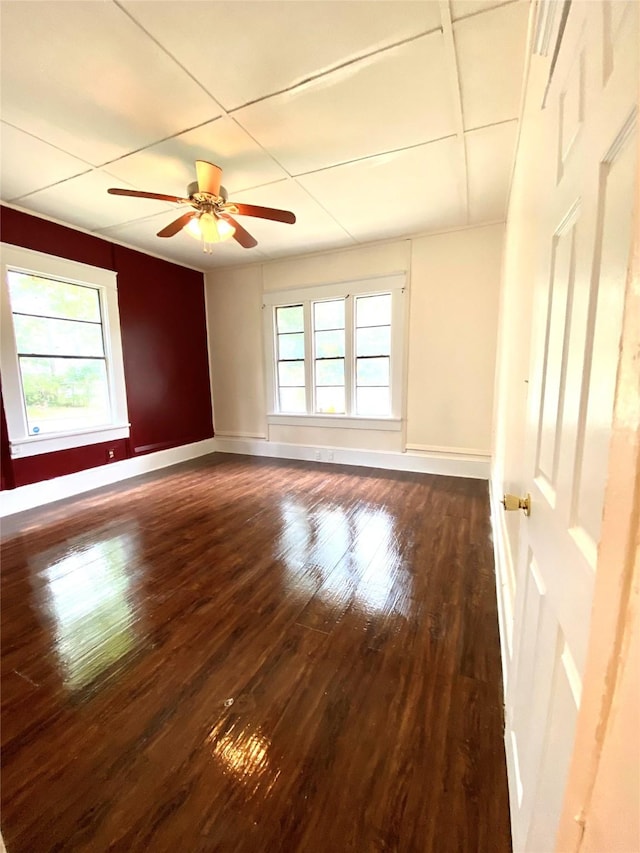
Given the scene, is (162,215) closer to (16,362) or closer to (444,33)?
(16,362)

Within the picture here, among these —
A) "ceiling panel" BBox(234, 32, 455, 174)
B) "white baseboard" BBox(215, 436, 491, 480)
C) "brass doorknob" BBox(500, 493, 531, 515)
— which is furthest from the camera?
"white baseboard" BBox(215, 436, 491, 480)

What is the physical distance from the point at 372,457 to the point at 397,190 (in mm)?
3077

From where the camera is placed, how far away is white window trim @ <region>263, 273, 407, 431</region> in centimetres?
444

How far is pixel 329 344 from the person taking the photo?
4.95 m

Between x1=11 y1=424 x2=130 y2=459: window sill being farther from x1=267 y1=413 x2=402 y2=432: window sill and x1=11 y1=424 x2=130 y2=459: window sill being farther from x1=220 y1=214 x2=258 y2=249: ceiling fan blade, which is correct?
x1=220 y1=214 x2=258 y2=249: ceiling fan blade

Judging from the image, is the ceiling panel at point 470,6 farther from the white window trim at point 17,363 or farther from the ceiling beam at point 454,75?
the white window trim at point 17,363

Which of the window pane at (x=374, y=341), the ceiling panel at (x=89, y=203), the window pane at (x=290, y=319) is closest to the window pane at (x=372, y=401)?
the window pane at (x=374, y=341)

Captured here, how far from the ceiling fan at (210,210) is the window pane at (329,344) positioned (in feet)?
6.73

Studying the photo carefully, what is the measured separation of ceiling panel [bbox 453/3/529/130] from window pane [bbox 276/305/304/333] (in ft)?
10.1

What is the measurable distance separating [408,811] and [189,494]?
134 inches

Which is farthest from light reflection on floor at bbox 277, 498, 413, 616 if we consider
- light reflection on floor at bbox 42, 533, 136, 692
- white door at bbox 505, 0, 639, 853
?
white door at bbox 505, 0, 639, 853

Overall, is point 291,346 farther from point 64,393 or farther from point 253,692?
point 253,692

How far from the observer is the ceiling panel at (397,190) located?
271 centimetres

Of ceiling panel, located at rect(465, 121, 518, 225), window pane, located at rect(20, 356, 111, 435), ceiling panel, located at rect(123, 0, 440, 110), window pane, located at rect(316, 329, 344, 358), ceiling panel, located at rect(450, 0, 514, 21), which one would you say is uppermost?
ceiling panel, located at rect(465, 121, 518, 225)
